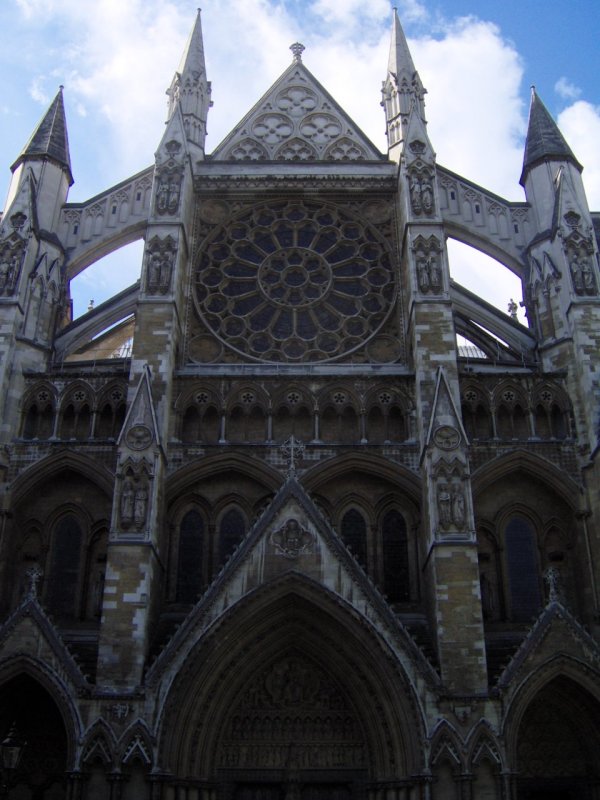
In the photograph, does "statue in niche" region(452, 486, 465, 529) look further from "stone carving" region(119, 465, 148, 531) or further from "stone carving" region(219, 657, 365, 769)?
"stone carving" region(119, 465, 148, 531)

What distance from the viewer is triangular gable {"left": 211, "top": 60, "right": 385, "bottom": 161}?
25547mm

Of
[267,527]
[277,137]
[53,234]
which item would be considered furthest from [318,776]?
[277,137]

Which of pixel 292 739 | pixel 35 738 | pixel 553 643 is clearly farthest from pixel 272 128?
pixel 35 738

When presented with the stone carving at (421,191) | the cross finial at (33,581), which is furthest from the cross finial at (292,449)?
the stone carving at (421,191)

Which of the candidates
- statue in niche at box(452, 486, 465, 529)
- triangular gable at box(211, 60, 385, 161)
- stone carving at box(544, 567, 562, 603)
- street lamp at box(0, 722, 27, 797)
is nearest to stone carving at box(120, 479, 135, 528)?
street lamp at box(0, 722, 27, 797)

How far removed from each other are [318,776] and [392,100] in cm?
1858

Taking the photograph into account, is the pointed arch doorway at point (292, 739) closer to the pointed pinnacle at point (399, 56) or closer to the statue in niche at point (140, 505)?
the statue in niche at point (140, 505)

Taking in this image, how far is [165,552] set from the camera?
19125mm

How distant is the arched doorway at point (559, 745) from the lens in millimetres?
16953

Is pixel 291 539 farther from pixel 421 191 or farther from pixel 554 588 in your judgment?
pixel 421 191

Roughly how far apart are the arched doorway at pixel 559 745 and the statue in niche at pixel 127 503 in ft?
29.0

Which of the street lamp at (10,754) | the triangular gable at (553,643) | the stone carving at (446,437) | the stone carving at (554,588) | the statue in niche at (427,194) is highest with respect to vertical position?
the statue in niche at (427,194)

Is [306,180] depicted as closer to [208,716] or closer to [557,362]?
[557,362]

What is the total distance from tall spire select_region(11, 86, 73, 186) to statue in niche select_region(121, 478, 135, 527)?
10.6 m
